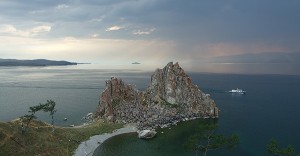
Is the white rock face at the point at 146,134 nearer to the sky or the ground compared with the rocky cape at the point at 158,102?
nearer to the ground

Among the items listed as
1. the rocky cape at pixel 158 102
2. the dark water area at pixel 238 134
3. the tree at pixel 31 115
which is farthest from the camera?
the rocky cape at pixel 158 102

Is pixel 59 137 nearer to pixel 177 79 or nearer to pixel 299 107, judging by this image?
pixel 177 79

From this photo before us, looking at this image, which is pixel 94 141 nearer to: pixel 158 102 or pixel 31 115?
pixel 31 115

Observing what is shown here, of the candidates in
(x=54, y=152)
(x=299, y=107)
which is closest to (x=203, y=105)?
(x=299, y=107)

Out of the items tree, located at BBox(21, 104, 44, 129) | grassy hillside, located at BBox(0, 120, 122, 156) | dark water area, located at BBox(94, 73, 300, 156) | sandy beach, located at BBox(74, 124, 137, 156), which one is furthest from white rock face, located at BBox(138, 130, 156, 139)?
tree, located at BBox(21, 104, 44, 129)

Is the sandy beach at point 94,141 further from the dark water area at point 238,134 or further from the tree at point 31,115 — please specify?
the tree at point 31,115

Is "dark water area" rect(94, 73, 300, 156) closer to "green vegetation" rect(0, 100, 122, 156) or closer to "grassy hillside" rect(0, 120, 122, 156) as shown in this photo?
"grassy hillside" rect(0, 120, 122, 156)

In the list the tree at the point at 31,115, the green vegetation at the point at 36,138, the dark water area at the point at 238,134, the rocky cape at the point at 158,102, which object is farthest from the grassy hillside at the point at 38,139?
the rocky cape at the point at 158,102
